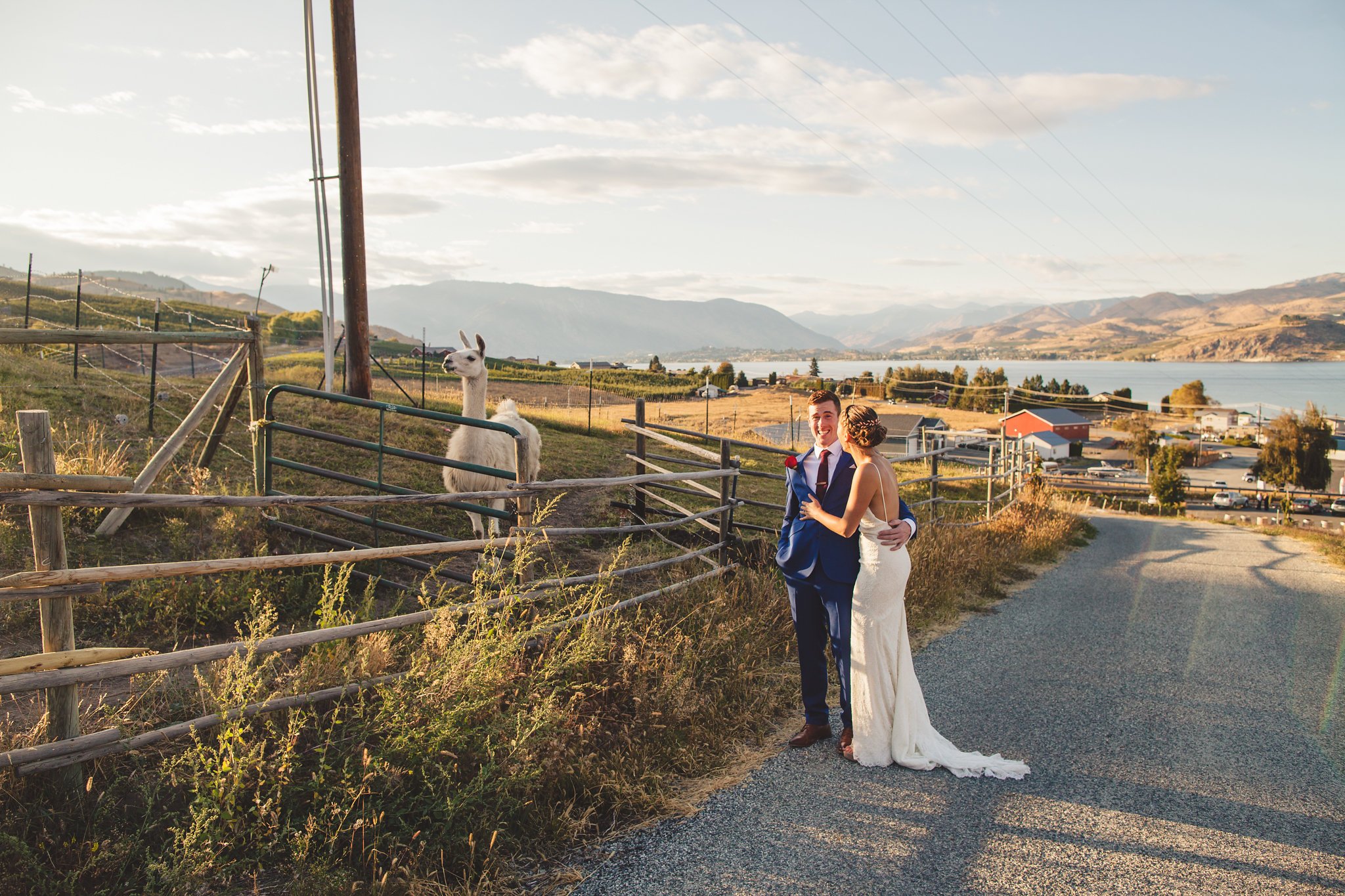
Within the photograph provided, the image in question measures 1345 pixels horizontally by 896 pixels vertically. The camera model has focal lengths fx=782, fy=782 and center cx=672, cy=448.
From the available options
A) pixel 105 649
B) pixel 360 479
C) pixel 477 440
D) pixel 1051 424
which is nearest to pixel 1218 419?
pixel 1051 424

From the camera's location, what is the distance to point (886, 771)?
445 cm

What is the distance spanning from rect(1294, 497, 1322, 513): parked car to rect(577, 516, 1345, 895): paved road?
58.7 meters

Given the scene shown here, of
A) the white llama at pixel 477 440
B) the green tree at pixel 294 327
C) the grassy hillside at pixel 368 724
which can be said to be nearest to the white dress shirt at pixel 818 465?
the grassy hillside at pixel 368 724

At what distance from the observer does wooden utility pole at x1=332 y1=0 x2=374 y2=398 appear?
9.81 metres

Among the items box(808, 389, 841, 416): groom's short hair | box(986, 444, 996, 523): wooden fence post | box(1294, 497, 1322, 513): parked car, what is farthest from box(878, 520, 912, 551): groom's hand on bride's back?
box(1294, 497, 1322, 513): parked car

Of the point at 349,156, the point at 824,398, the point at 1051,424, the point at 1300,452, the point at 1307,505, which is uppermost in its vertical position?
the point at 349,156

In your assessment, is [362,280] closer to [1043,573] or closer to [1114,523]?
[1043,573]

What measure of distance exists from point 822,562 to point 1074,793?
1823 mm

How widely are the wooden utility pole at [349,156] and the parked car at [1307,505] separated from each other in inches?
2451

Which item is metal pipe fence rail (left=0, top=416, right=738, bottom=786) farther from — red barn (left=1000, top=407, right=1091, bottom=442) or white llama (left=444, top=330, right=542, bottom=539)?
red barn (left=1000, top=407, right=1091, bottom=442)

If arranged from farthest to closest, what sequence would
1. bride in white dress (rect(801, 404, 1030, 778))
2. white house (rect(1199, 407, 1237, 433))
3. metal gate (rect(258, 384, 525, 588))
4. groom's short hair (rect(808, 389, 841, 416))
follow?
1. white house (rect(1199, 407, 1237, 433))
2. metal gate (rect(258, 384, 525, 588))
3. groom's short hair (rect(808, 389, 841, 416))
4. bride in white dress (rect(801, 404, 1030, 778))

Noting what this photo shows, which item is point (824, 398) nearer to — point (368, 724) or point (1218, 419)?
point (368, 724)

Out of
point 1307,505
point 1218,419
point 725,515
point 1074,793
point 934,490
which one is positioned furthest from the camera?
point 1218,419

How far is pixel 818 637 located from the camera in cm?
480
